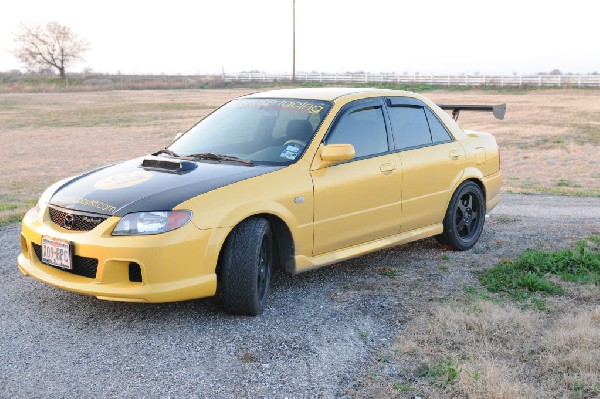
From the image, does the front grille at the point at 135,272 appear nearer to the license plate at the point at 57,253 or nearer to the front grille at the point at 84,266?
the front grille at the point at 84,266

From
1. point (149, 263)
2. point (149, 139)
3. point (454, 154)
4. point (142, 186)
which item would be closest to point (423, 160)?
point (454, 154)

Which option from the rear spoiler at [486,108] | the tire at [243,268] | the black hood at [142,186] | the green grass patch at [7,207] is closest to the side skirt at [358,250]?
the tire at [243,268]

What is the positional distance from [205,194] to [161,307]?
38.4 inches

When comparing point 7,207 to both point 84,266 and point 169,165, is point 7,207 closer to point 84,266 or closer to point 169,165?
point 169,165

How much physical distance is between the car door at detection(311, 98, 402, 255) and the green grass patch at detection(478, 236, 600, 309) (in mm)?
951

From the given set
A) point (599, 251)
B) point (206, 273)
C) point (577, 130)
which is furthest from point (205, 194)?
point (577, 130)

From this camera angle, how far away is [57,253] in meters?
4.88

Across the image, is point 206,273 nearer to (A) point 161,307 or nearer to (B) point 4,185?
(A) point 161,307

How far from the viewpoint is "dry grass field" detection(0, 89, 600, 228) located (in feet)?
43.8

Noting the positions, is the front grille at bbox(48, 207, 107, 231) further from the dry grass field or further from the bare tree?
the bare tree

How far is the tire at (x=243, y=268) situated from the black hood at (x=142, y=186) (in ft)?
1.16

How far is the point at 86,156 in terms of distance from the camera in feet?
56.7

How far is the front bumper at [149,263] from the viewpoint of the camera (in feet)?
15.1

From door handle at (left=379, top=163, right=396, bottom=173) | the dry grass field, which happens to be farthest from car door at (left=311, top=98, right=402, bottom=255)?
the dry grass field
